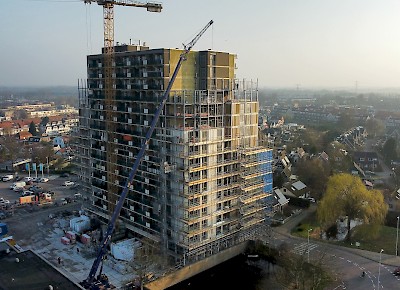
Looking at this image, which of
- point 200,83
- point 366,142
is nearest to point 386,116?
point 366,142

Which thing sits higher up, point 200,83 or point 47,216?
point 200,83

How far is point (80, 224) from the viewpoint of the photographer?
37.5 m

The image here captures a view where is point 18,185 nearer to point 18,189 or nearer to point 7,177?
point 18,189

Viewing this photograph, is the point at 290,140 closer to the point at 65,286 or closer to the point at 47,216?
the point at 47,216

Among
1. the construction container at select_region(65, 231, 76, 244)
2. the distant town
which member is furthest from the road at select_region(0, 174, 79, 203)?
the construction container at select_region(65, 231, 76, 244)

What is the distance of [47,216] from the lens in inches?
1700

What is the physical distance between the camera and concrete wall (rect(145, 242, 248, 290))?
2830 cm

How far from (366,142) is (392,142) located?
2061 centimetres

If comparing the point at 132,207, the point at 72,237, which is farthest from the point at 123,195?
the point at 72,237

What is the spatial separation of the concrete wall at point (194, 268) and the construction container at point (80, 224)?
487 inches

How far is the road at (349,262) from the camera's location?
2825 centimetres

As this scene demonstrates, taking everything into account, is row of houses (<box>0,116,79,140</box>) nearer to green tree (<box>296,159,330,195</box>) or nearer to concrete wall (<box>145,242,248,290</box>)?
green tree (<box>296,159,330,195</box>)

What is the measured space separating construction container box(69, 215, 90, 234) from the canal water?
41.9 ft

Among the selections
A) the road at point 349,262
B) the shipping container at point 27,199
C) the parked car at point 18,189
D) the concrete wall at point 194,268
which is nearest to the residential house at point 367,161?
the road at point 349,262
